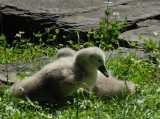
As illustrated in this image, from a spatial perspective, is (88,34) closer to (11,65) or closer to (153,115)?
(11,65)

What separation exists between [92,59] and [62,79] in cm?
41

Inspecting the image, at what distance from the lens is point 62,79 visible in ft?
13.6

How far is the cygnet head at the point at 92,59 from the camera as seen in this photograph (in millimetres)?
4297

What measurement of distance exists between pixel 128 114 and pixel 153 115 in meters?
0.26

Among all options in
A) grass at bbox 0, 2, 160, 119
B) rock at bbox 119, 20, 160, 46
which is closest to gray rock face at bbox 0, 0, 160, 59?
rock at bbox 119, 20, 160, 46

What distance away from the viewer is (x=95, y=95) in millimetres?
4500

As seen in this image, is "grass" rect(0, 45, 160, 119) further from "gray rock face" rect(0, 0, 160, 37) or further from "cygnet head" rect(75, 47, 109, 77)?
"gray rock face" rect(0, 0, 160, 37)

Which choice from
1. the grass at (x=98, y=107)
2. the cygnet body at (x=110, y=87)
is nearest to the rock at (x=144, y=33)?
the grass at (x=98, y=107)

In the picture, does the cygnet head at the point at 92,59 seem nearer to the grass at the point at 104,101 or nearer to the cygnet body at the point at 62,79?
the cygnet body at the point at 62,79

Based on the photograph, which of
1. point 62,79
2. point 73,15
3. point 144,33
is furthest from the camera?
point 73,15

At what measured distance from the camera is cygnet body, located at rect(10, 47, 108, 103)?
13.6ft

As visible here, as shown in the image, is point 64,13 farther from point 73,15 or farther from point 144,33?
point 144,33

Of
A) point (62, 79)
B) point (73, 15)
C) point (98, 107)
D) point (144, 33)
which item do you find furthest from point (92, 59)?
point (73, 15)

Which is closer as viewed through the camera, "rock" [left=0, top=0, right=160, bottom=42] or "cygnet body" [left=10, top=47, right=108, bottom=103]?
"cygnet body" [left=10, top=47, right=108, bottom=103]
